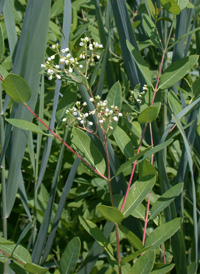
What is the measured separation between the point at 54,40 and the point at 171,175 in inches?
24.4

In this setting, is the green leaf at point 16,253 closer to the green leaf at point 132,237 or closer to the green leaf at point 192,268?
the green leaf at point 132,237

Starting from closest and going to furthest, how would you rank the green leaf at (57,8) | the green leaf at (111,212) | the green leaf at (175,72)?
the green leaf at (111,212)
the green leaf at (175,72)
the green leaf at (57,8)

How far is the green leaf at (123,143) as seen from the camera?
101 centimetres

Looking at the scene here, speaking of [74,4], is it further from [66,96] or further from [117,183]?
[117,183]

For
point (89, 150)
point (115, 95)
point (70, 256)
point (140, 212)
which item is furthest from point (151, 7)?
point (70, 256)

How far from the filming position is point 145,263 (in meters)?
0.87

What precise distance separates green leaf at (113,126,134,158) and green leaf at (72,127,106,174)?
89 mm

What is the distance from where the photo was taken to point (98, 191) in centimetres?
139

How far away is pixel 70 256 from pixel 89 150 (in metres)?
0.23

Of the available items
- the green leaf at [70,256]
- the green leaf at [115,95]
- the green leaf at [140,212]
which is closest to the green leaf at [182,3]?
the green leaf at [115,95]

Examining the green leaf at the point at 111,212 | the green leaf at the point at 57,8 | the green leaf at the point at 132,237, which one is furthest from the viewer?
the green leaf at the point at 57,8

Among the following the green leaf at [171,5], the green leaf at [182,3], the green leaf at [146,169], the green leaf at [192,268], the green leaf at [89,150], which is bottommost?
the green leaf at [192,268]

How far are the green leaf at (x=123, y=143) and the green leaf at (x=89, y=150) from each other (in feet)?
0.29

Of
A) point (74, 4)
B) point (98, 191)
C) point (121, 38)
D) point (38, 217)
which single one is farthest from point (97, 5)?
point (38, 217)
